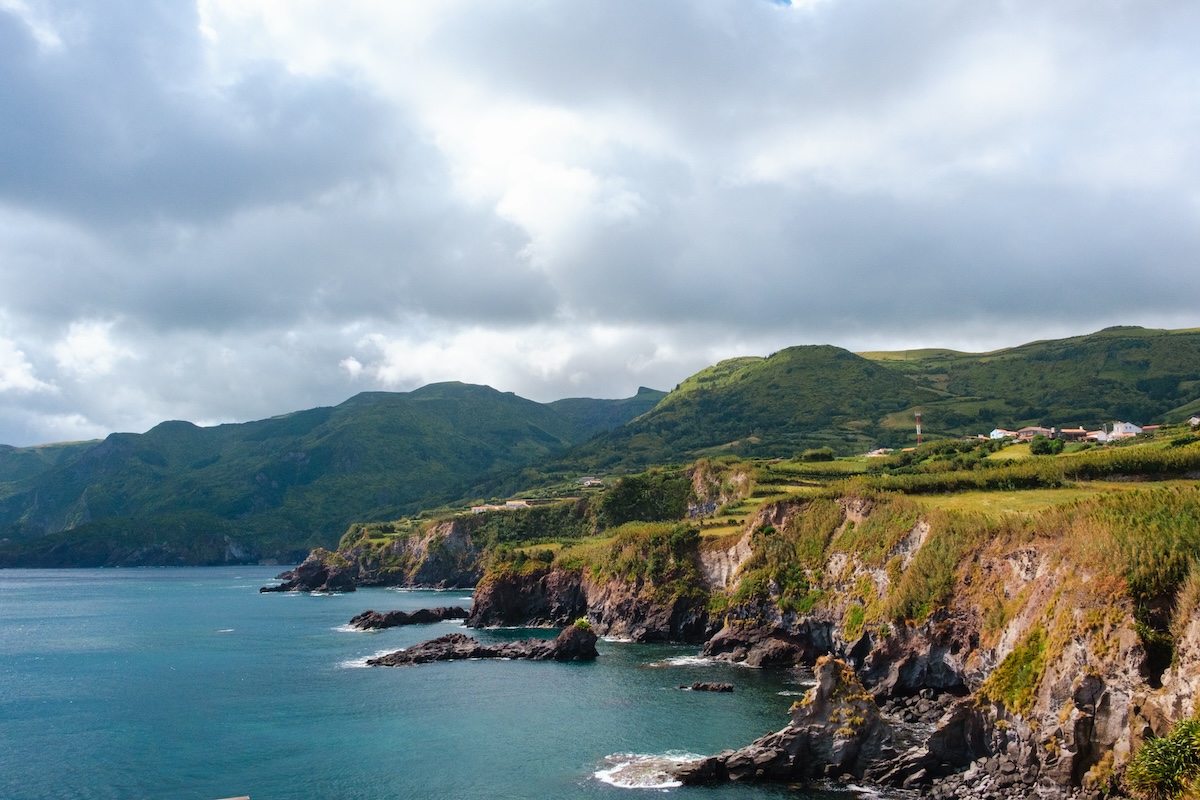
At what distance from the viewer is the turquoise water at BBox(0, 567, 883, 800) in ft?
157

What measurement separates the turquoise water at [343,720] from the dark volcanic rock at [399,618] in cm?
1061

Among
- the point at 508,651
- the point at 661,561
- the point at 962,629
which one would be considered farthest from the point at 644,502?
the point at 962,629

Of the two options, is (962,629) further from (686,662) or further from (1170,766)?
(686,662)

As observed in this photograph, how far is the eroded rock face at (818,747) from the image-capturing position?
1801 inches

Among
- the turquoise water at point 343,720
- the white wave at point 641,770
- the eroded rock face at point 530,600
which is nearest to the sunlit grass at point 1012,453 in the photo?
the turquoise water at point 343,720

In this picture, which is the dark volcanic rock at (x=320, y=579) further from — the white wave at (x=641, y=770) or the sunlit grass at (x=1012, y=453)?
the white wave at (x=641, y=770)

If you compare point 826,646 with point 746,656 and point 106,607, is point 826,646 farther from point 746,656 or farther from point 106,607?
point 106,607

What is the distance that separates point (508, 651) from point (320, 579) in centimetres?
11942


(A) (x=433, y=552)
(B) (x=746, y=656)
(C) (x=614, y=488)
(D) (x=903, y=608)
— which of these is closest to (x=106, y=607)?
(A) (x=433, y=552)

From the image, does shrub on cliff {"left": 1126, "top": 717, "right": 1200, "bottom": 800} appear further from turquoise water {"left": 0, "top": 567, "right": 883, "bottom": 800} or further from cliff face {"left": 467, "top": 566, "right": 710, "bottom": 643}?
cliff face {"left": 467, "top": 566, "right": 710, "bottom": 643}

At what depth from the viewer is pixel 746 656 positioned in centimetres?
8006

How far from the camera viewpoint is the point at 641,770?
→ 47750 mm

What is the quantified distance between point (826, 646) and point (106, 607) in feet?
432

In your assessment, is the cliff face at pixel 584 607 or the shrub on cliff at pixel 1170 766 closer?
the shrub on cliff at pixel 1170 766
